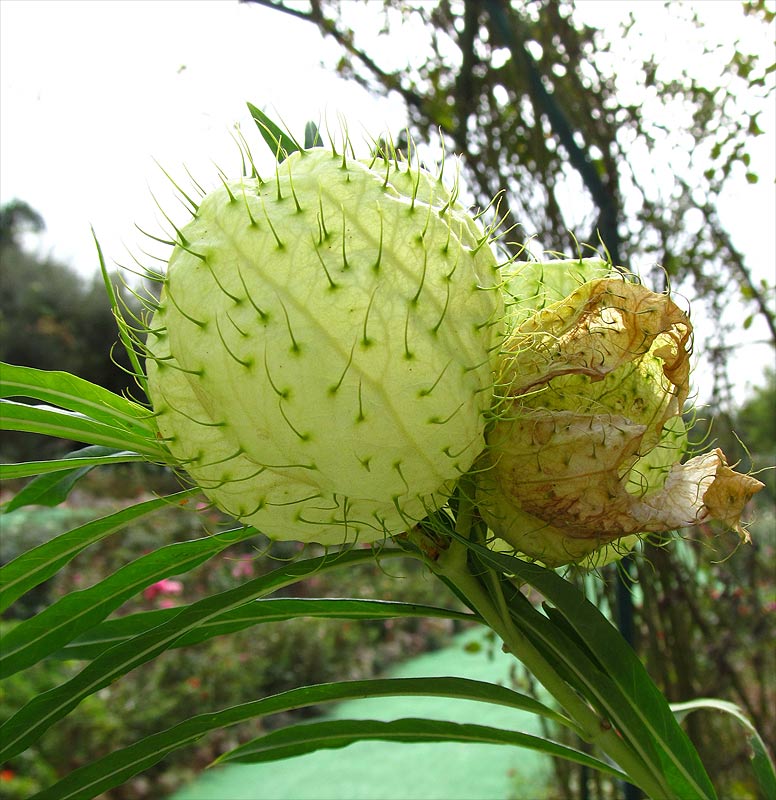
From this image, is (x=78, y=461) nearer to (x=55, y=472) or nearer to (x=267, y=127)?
(x=55, y=472)

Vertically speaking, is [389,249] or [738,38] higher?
[738,38]

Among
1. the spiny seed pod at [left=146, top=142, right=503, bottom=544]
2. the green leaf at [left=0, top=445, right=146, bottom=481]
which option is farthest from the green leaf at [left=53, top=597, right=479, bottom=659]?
the spiny seed pod at [left=146, top=142, right=503, bottom=544]

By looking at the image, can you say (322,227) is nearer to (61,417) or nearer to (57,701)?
(61,417)

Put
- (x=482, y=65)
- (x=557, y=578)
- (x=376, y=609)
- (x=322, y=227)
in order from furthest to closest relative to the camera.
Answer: (x=482, y=65) → (x=376, y=609) → (x=557, y=578) → (x=322, y=227)

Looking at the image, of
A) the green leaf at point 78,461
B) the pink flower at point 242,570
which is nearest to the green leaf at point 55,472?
the green leaf at point 78,461

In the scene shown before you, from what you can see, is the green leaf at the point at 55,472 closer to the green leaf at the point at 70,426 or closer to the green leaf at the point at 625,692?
the green leaf at the point at 70,426

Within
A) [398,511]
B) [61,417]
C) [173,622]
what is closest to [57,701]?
[173,622]

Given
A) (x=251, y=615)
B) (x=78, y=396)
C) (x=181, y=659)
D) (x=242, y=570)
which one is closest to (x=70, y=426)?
(x=78, y=396)
